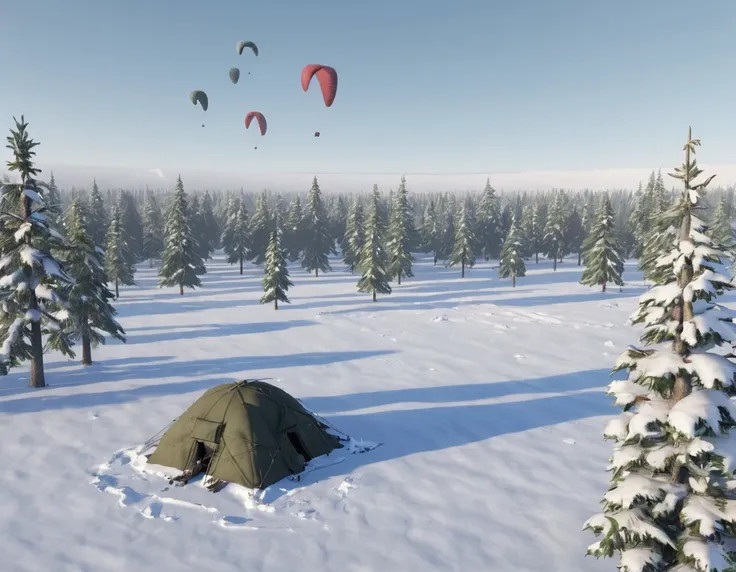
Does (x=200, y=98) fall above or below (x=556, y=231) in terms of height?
above

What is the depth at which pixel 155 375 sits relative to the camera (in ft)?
67.0

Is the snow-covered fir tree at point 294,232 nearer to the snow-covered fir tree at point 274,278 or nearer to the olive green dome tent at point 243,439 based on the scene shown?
the snow-covered fir tree at point 274,278

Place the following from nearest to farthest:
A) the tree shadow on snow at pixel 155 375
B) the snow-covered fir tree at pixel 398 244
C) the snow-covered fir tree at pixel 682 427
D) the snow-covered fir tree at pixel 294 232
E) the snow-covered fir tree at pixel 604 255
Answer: the snow-covered fir tree at pixel 682 427 → the tree shadow on snow at pixel 155 375 → the snow-covered fir tree at pixel 604 255 → the snow-covered fir tree at pixel 398 244 → the snow-covered fir tree at pixel 294 232

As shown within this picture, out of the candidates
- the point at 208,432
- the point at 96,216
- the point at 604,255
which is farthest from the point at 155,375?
the point at 96,216

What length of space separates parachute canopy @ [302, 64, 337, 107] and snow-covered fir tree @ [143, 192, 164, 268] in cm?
5605

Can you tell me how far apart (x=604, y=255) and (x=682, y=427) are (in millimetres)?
48031

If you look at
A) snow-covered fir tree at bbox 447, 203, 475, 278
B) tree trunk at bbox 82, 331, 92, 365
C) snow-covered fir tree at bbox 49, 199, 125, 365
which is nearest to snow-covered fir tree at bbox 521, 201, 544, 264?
snow-covered fir tree at bbox 447, 203, 475, 278

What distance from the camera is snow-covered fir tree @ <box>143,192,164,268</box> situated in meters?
73.8

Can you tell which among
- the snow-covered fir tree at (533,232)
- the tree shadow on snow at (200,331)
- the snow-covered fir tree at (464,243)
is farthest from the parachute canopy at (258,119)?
the snow-covered fir tree at (533,232)

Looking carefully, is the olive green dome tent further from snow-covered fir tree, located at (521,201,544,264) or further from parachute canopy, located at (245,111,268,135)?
snow-covered fir tree, located at (521,201,544,264)

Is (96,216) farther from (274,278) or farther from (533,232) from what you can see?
(533,232)

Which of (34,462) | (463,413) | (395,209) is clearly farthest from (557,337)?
(395,209)

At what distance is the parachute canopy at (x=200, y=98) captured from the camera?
3350cm

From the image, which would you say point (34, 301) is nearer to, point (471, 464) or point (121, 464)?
point (121, 464)
